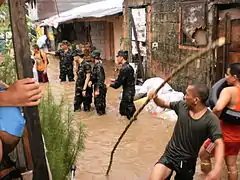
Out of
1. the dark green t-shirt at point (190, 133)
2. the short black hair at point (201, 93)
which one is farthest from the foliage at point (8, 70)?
the short black hair at point (201, 93)

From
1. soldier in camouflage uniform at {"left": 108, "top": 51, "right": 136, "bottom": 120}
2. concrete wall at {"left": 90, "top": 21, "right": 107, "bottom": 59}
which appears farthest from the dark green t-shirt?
concrete wall at {"left": 90, "top": 21, "right": 107, "bottom": 59}

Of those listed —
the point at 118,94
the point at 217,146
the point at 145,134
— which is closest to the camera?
the point at 217,146

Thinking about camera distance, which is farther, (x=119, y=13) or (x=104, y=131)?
(x=119, y=13)

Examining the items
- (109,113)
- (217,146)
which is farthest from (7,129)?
(109,113)

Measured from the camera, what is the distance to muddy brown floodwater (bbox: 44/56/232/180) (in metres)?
5.46

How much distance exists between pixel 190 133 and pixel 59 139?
57.6 inches

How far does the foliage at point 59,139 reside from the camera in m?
3.46

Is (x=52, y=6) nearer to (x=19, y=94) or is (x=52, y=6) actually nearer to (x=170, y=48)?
(x=170, y=48)

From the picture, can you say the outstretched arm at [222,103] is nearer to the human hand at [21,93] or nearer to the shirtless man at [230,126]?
the shirtless man at [230,126]

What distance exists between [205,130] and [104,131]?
4334mm

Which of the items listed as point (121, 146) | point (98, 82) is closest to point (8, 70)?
point (121, 146)

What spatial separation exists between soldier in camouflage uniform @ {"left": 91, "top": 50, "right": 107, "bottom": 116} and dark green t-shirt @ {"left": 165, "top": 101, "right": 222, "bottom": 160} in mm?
4821

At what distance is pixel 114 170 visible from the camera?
18.1 ft

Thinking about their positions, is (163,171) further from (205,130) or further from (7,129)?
(7,129)
